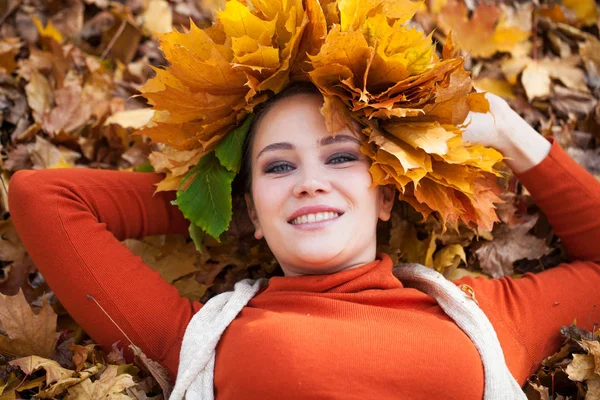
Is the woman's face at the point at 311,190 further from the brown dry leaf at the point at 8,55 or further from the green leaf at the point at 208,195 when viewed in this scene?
the brown dry leaf at the point at 8,55

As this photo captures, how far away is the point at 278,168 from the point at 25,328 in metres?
1.08

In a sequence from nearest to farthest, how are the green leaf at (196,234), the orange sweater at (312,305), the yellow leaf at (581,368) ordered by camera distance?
the orange sweater at (312,305)
the yellow leaf at (581,368)
the green leaf at (196,234)

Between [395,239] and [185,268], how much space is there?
0.95 meters

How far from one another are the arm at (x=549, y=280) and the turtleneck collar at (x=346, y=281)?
0.36 metres

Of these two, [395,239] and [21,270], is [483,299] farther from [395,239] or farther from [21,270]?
[21,270]

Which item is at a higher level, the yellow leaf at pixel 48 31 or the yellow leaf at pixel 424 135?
the yellow leaf at pixel 48 31

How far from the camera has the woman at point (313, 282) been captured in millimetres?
1883

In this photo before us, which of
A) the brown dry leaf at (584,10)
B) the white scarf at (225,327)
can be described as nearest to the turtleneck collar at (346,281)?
the white scarf at (225,327)

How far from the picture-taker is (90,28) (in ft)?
11.6

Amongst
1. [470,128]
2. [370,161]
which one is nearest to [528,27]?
[470,128]

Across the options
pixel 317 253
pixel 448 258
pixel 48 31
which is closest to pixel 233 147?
pixel 317 253

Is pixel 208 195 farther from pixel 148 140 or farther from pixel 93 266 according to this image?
pixel 148 140

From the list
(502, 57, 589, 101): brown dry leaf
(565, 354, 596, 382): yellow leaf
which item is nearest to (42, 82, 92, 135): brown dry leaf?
(502, 57, 589, 101): brown dry leaf

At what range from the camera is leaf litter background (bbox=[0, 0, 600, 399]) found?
2143mm
